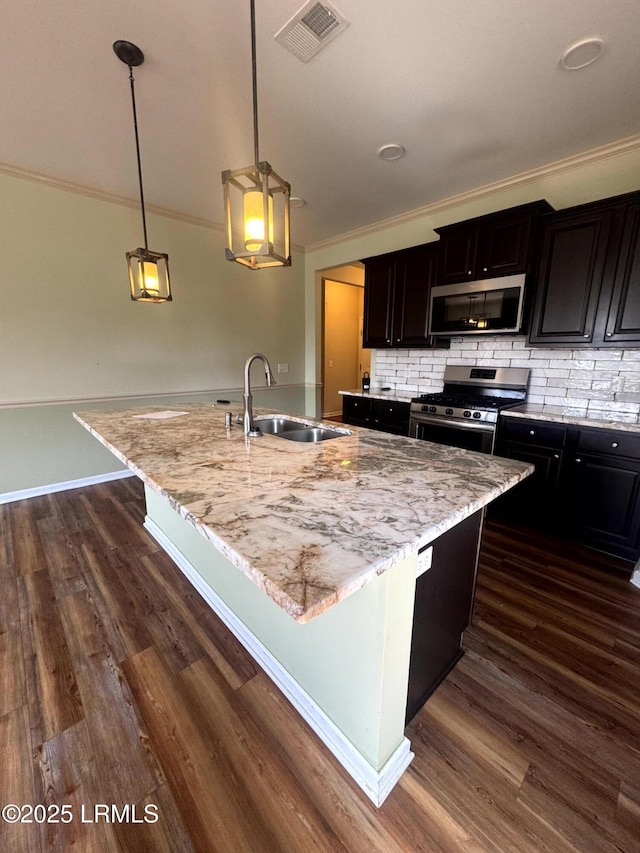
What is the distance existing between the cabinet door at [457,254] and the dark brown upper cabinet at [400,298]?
4.6 inches

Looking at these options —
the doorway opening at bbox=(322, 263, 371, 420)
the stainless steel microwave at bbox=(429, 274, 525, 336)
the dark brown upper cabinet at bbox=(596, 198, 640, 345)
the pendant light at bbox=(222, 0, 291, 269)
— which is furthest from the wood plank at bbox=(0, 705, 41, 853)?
the doorway opening at bbox=(322, 263, 371, 420)

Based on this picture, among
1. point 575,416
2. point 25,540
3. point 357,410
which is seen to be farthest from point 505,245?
point 25,540

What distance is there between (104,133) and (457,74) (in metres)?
2.22

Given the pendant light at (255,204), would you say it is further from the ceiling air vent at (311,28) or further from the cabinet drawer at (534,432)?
the cabinet drawer at (534,432)

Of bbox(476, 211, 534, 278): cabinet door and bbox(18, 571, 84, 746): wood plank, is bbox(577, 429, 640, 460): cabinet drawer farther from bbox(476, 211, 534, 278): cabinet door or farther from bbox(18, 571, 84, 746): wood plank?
bbox(18, 571, 84, 746): wood plank

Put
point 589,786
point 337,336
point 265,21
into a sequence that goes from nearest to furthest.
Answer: point 589,786
point 265,21
point 337,336

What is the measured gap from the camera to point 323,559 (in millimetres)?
→ 676

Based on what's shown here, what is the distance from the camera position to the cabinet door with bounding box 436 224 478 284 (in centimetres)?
286

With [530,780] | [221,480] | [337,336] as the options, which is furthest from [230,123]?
[337,336]

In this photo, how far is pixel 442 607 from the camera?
1231mm

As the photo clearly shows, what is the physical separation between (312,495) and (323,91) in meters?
2.27

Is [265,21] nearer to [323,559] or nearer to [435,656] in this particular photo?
[323,559]

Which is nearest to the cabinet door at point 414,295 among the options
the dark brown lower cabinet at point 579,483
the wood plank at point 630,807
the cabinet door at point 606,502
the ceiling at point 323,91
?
the ceiling at point 323,91

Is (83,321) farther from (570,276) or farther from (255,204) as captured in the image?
(570,276)
